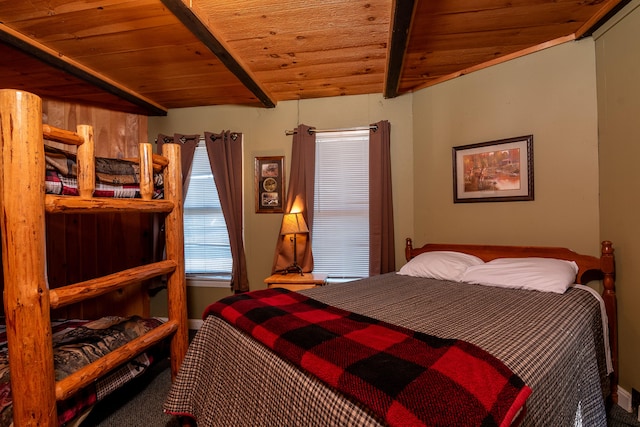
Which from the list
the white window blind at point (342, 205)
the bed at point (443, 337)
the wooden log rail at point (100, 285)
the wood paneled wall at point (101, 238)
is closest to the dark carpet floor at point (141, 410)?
the bed at point (443, 337)

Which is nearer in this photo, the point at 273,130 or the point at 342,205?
the point at 342,205

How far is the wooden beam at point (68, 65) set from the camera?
6.59 ft

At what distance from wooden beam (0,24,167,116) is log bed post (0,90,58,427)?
137cm

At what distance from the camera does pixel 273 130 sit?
338 centimetres

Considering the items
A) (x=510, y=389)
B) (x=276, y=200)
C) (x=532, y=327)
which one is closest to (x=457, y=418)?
(x=510, y=389)

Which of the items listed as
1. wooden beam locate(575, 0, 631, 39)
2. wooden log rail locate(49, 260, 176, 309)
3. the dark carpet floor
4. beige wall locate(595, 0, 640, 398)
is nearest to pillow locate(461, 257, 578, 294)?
beige wall locate(595, 0, 640, 398)

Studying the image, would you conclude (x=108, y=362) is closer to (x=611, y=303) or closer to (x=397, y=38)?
(x=397, y=38)

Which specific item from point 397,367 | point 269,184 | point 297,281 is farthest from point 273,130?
point 397,367

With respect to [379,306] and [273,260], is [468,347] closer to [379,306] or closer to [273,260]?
[379,306]

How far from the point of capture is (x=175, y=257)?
200 cm

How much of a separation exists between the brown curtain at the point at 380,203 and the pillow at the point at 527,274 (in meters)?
0.88

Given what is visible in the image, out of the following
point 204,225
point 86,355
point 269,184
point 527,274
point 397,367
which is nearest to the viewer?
point 397,367

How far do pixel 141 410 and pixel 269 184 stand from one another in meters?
2.18

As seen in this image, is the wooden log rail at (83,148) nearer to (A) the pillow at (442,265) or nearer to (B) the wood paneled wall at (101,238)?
(B) the wood paneled wall at (101,238)
